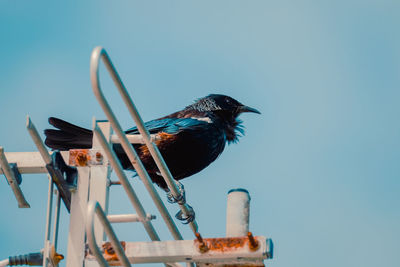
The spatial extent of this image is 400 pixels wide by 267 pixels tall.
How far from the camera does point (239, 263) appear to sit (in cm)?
295

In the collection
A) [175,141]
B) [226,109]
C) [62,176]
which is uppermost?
[226,109]

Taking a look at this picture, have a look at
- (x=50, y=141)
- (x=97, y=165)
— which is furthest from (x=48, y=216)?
(x=50, y=141)

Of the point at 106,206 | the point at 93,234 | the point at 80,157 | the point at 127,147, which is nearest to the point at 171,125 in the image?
the point at 80,157

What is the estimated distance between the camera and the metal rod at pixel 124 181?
288 cm

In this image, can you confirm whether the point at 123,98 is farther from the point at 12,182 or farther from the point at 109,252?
the point at 12,182

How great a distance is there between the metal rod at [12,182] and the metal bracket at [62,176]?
184 millimetres

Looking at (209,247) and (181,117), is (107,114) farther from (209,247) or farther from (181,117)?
(181,117)

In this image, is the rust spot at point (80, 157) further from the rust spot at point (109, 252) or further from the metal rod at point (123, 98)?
the rust spot at point (109, 252)

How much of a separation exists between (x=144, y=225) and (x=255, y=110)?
3.77m

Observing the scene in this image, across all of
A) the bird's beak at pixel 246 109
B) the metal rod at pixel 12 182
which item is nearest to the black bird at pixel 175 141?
the bird's beak at pixel 246 109

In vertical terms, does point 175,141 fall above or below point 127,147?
above

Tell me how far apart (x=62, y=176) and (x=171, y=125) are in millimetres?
2618

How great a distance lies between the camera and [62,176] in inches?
126

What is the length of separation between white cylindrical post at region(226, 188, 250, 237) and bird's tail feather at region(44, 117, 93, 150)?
9.24 ft
